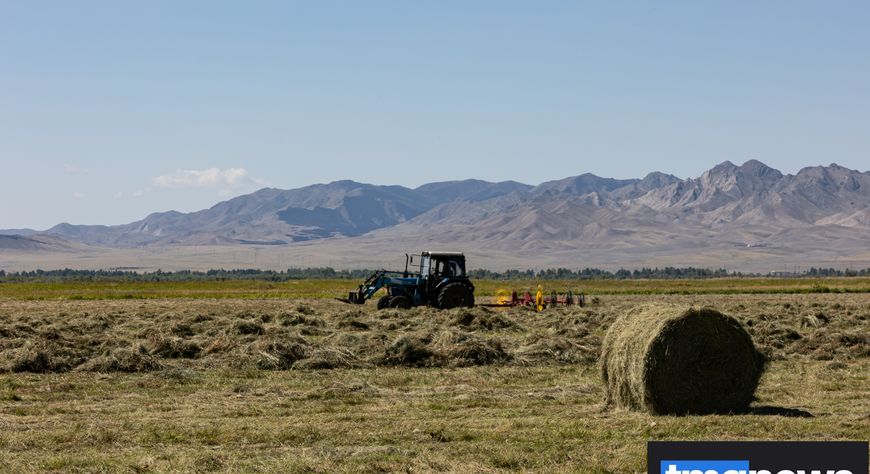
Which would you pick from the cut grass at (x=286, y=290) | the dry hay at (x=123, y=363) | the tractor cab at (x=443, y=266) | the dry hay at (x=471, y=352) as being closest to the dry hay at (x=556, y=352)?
the dry hay at (x=471, y=352)

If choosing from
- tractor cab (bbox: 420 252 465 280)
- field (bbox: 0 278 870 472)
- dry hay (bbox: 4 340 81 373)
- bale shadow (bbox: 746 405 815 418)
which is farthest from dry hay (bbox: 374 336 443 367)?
tractor cab (bbox: 420 252 465 280)

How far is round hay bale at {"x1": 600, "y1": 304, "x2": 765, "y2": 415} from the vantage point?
14.8 metres

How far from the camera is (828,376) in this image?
752 inches

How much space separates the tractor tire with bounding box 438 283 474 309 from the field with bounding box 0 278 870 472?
11838 millimetres

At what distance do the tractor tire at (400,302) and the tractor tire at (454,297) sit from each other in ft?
4.43

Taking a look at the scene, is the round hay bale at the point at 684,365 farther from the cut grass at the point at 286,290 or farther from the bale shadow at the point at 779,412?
the cut grass at the point at 286,290

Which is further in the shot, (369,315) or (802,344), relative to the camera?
(369,315)

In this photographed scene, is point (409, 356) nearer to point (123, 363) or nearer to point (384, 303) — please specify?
point (123, 363)

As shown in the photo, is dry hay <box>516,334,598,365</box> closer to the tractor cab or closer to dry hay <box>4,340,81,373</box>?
dry hay <box>4,340,81,373</box>

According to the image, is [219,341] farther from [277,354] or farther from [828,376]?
[828,376]

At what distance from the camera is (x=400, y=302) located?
40625 millimetres

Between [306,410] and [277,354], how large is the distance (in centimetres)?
613

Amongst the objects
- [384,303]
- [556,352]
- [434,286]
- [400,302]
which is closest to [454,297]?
[434,286]

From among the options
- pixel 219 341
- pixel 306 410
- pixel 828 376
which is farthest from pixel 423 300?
pixel 306 410
